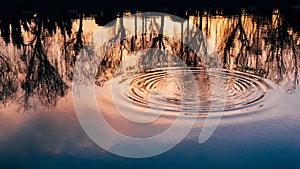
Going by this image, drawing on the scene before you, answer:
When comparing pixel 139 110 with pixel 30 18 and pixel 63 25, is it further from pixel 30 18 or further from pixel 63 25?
pixel 30 18

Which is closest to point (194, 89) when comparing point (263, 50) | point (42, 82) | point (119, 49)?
point (42, 82)

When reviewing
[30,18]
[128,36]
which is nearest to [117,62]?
[128,36]

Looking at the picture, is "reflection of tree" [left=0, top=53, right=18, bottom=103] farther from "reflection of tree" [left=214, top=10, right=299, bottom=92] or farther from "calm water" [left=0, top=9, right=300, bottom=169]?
"reflection of tree" [left=214, top=10, right=299, bottom=92]

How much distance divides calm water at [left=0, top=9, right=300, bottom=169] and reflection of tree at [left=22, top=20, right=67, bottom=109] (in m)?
0.06

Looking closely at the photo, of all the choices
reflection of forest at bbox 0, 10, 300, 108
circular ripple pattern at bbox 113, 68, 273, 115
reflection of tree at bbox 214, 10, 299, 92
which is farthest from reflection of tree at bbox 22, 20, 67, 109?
reflection of tree at bbox 214, 10, 299, 92

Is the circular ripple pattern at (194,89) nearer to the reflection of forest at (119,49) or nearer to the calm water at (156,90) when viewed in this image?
the calm water at (156,90)

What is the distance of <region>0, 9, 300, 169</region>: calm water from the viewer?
1398cm

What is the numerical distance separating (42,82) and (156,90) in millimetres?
6731

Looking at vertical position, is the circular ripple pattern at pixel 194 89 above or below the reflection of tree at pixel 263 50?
below

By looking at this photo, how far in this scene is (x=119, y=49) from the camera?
94.4 ft

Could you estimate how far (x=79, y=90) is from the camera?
20453 mm

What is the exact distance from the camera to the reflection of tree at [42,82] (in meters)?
19.6

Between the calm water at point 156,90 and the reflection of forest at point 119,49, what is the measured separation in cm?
9

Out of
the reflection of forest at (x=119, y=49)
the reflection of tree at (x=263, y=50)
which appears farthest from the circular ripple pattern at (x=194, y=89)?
the reflection of forest at (x=119, y=49)
